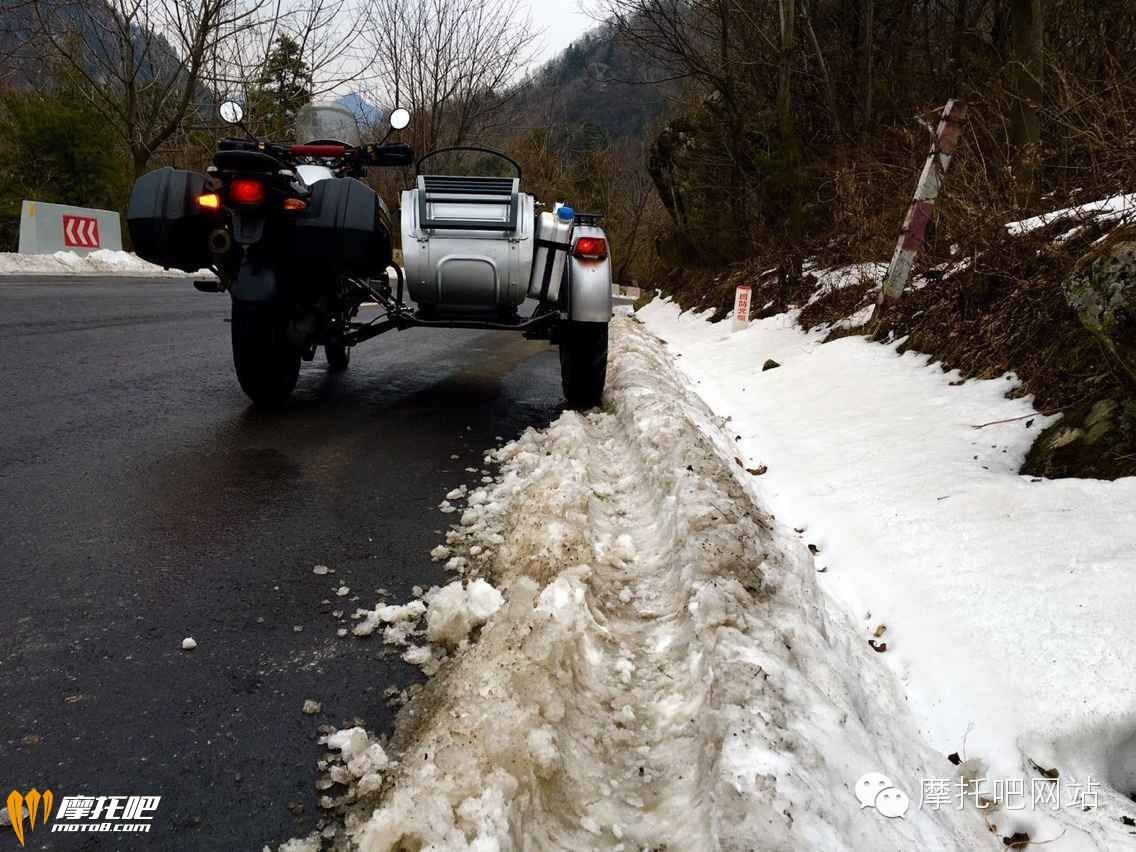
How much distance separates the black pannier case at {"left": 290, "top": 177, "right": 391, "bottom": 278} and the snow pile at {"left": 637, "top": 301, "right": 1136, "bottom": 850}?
251 centimetres

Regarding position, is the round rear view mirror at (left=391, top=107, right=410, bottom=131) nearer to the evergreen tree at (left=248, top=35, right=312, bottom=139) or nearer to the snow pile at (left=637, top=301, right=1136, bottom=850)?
the snow pile at (left=637, top=301, right=1136, bottom=850)

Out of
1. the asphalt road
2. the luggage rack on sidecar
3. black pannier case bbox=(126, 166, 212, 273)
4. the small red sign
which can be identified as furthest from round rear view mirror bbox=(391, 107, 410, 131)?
the small red sign

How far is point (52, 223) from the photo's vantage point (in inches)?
618

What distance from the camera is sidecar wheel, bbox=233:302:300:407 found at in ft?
13.0

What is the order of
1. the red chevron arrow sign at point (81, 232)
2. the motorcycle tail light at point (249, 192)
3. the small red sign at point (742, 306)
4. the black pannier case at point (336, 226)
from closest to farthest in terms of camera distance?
the motorcycle tail light at point (249, 192) < the black pannier case at point (336, 226) < the small red sign at point (742, 306) < the red chevron arrow sign at point (81, 232)

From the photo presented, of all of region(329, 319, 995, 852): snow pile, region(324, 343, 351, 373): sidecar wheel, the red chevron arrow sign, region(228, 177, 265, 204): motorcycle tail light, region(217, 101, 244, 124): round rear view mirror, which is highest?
region(217, 101, 244, 124): round rear view mirror

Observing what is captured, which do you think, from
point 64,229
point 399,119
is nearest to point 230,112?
point 399,119

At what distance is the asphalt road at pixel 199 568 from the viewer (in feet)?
4.94

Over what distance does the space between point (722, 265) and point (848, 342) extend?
982cm

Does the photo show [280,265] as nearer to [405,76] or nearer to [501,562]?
[501,562]

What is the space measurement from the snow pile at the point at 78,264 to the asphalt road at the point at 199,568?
389 inches

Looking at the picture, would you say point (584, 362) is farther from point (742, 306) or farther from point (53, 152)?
point (53, 152)

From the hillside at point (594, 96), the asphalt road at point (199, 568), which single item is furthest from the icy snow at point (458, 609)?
the hillside at point (594, 96)

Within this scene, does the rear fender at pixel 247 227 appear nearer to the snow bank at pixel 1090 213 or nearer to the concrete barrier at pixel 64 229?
the snow bank at pixel 1090 213
